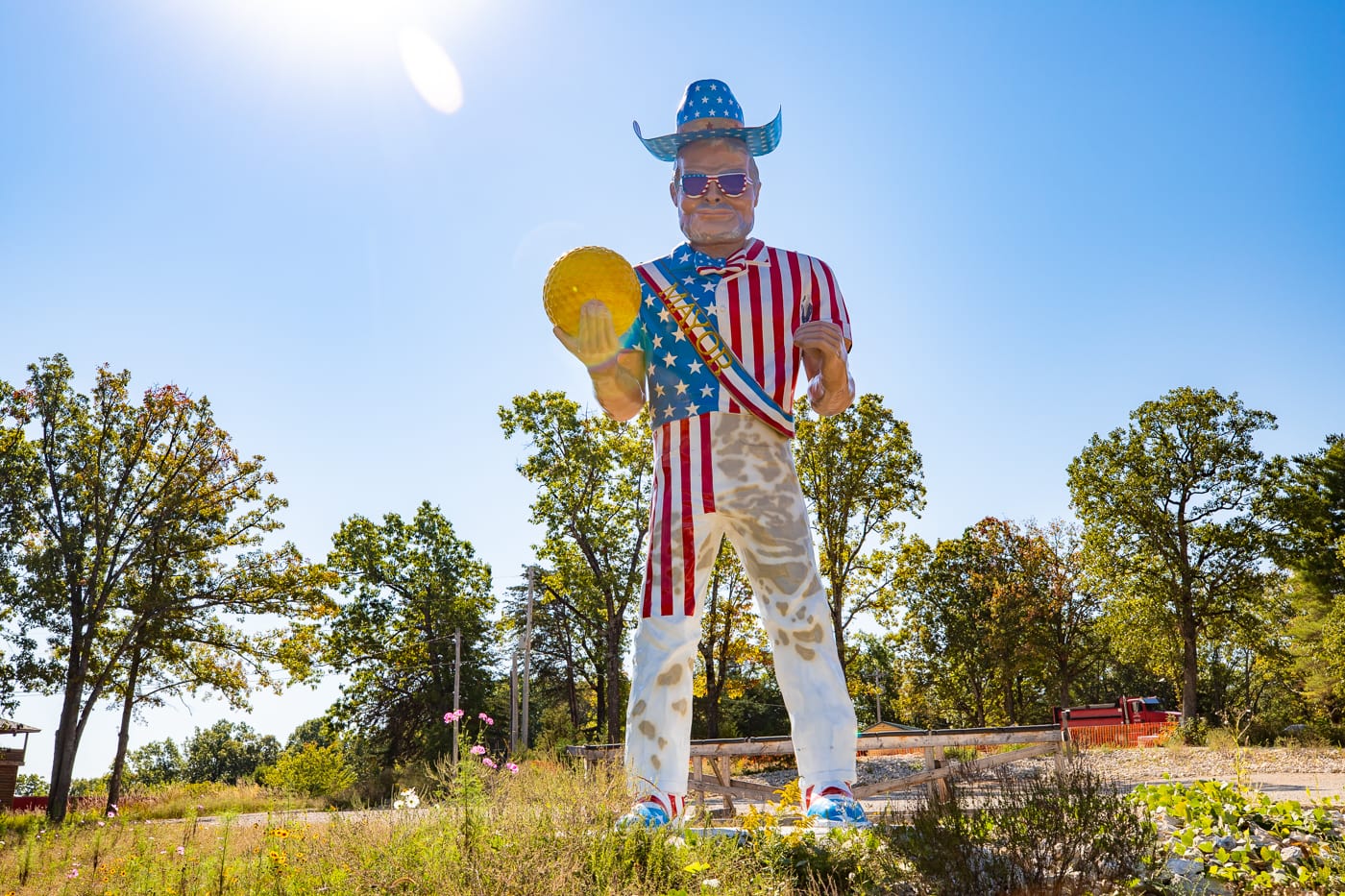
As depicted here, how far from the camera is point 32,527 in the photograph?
19594 mm

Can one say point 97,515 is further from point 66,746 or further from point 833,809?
point 833,809

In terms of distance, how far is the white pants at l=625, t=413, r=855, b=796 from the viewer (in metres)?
4.04

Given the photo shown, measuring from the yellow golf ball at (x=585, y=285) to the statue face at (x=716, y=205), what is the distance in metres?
0.64

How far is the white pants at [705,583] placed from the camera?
4.04 meters

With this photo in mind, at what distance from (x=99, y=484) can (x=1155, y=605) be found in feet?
83.1

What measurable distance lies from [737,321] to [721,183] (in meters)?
0.74

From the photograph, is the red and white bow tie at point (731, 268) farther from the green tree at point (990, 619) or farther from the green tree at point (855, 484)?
the green tree at point (990, 619)

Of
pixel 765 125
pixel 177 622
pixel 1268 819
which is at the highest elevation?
pixel 765 125

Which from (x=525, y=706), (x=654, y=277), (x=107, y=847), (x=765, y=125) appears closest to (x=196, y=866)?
(x=107, y=847)

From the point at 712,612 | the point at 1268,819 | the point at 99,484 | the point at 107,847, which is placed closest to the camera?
the point at 1268,819

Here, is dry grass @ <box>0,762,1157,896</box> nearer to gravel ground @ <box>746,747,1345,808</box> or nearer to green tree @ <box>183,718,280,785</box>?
gravel ground @ <box>746,747,1345,808</box>

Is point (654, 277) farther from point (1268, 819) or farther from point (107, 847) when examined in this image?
point (107, 847)

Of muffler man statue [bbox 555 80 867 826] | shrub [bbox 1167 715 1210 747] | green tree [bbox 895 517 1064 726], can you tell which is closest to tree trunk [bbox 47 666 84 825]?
muffler man statue [bbox 555 80 867 826]

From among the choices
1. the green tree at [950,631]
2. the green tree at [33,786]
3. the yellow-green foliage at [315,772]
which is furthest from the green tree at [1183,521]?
the green tree at [33,786]
